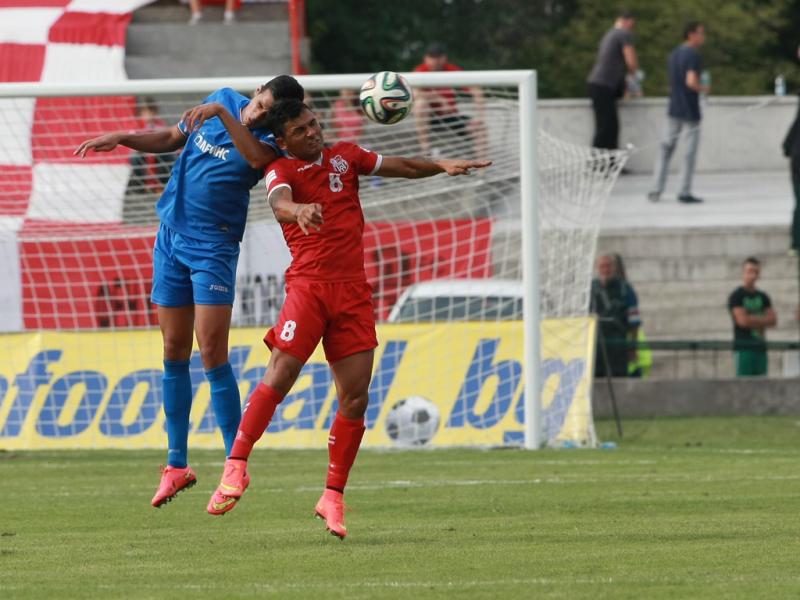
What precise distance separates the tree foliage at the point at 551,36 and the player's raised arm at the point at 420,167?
27.8 m

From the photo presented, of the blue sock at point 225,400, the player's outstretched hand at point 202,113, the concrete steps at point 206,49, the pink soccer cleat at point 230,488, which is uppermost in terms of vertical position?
the concrete steps at point 206,49

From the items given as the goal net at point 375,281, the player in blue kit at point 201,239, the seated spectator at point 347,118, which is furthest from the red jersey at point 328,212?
the seated spectator at point 347,118

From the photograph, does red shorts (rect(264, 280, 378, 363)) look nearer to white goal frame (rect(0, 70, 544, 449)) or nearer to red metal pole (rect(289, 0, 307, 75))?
white goal frame (rect(0, 70, 544, 449))

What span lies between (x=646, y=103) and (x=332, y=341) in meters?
18.7

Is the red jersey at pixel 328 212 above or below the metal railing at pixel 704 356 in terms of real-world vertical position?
above

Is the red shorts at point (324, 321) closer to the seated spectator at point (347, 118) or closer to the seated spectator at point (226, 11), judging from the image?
the seated spectator at point (347, 118)

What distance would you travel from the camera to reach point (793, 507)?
9875 millimetres

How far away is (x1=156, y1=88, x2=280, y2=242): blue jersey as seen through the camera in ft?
30.9

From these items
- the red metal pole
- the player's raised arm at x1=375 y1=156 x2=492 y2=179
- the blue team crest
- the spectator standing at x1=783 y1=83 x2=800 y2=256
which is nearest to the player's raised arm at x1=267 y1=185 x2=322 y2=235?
the blue team crest

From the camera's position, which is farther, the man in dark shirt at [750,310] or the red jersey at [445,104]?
the man in dark shirt at [750,310]

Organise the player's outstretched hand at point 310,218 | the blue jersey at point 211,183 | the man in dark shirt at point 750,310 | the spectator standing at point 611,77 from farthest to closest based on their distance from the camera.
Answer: the spectator standing at point 611,77 → the man in dark shirt at point 750,310 → the blue jersey at point 211,183 → the player's outstretched hand at point 310,218

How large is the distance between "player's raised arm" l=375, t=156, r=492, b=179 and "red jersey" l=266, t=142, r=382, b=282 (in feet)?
0.26

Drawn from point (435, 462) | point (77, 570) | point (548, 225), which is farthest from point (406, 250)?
point (77, 570)

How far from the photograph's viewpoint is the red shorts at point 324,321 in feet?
27.9
